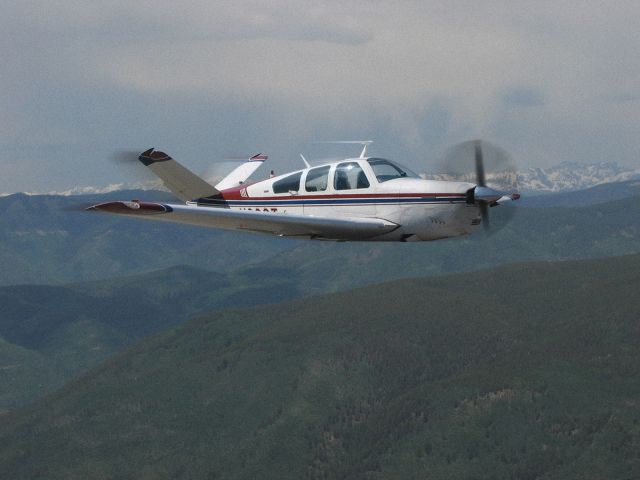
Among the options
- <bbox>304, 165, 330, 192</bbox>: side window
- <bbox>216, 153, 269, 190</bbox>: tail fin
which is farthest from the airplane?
<bbox>216, 153, 269, 190</bbox>: tail fin

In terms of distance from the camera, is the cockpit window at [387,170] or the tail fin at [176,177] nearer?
the tail fin at [176,177]

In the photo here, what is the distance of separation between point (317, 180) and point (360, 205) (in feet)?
10.3

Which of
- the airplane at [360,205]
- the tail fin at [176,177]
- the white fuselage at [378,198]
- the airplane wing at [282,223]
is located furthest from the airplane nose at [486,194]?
the tail fin at [176,177]

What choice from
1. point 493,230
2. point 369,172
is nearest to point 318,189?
point 369,172

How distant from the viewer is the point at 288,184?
50906 mm

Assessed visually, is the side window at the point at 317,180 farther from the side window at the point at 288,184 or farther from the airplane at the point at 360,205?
the side window at the point at 288,184

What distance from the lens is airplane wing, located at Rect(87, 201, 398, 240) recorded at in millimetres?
44750

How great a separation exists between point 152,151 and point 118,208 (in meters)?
6.91

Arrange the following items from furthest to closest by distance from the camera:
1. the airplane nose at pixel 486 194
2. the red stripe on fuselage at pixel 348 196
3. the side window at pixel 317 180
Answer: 1. the side window at pixel 317 180
2. the red stripe on fuselage at pixel 348 196
3. the airplane nose at pixel 486 194

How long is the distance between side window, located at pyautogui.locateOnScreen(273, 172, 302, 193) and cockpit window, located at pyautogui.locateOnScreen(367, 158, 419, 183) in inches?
182

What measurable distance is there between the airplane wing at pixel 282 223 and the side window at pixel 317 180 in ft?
8.93

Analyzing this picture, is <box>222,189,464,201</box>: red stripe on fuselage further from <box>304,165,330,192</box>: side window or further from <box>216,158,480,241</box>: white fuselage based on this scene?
<box>304,165,330,192</box>: side window

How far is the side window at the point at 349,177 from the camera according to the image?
159 ft

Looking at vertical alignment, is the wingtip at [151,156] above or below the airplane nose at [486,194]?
above
